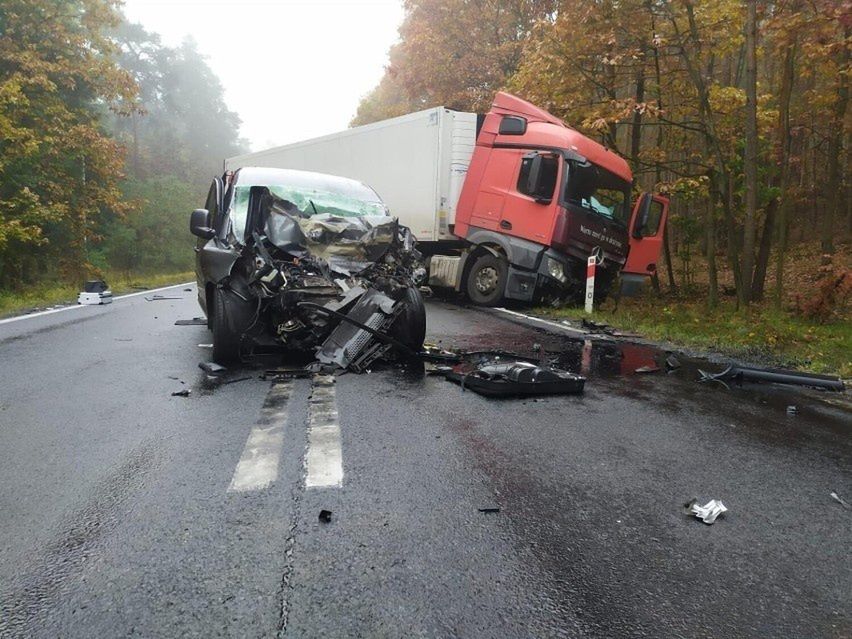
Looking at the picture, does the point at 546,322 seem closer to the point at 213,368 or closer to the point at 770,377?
the point at 770,377

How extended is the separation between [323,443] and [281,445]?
225mm

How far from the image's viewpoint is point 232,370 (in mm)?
5109

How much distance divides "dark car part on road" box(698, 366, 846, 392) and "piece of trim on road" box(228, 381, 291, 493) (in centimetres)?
374

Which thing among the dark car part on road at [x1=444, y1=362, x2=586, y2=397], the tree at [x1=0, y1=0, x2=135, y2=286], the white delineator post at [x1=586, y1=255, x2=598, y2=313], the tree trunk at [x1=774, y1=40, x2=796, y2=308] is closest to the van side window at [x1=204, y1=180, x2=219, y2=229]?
the dark car part on road at [x1=444, y1=362, x2=586, y2=397]

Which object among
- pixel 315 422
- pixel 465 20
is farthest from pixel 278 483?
pixel 465 20

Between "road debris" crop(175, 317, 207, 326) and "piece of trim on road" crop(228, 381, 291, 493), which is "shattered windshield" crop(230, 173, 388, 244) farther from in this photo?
"road debris" crop(175, 317, 207, 326)

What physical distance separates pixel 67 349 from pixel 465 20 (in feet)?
63.1

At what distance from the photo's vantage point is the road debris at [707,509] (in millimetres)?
2479

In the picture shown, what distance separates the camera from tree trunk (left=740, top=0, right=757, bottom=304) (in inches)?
358

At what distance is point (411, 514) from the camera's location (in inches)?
95.3

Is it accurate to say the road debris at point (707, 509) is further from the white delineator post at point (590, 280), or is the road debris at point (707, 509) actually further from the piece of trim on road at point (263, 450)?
the white delineator post at point (590, 280)

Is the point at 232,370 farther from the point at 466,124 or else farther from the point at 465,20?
the point at 465,20

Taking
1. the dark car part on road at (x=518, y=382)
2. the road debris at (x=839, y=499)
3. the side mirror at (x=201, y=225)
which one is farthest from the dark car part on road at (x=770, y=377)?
the side mirror at (x=201, y=225)

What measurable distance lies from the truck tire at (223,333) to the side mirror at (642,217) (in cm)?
874
